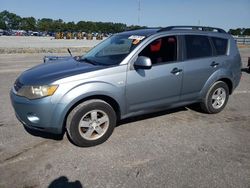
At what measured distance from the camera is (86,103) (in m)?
4.36

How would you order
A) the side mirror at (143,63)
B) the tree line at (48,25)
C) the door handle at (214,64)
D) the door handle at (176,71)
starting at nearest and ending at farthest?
1. the side mirror at (143,63)
2. the door handle at (176,71)
3. the door handle at (214,64)
4. the tree line at (48,25)

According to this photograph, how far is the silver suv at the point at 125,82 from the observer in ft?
13.8

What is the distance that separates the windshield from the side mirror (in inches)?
10.4

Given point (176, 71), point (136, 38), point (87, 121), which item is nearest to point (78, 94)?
point (87, 121)

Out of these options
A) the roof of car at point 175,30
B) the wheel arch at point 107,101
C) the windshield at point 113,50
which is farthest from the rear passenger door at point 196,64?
the wheel arch at point 107,101

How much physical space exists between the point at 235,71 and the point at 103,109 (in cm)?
331

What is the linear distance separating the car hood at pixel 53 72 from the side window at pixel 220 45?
270 centimetres

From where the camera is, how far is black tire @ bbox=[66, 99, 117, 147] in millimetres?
4309

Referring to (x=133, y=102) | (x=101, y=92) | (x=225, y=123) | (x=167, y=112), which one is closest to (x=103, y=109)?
(x=101, y=92)

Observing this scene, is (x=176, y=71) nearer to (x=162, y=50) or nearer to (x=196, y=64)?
(x=162, y=50)

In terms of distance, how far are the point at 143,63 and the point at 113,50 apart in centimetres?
105

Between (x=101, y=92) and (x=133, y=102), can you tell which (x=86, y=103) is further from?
(x=133, y=102)

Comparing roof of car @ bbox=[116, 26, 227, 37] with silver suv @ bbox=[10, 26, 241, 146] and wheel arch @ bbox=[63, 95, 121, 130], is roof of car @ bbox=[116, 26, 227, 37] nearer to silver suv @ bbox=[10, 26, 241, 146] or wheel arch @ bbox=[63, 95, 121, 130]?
silver suv @ bbox=[10, 26, 241, 146]

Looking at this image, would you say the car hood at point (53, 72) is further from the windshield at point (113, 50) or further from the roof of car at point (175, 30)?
the roof of car at point (175, 30)
